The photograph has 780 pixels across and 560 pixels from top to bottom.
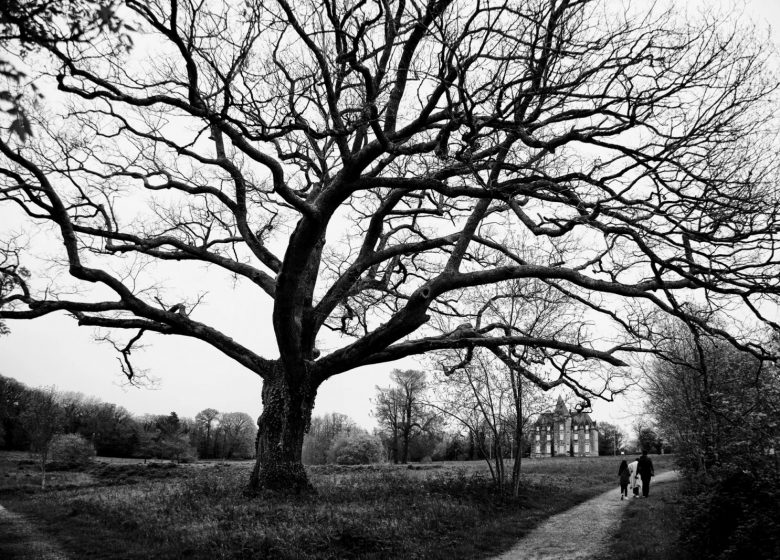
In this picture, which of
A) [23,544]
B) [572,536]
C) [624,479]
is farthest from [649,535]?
[23,544]

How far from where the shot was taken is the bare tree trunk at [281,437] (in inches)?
527

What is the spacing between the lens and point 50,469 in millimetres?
39094

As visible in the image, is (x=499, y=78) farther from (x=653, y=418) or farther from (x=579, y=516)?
(x=653, y=418)

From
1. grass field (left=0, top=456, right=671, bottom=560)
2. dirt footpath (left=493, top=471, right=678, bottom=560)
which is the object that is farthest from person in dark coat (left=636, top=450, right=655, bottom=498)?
grass field (left=0, top=456, right=671, bottom=560)

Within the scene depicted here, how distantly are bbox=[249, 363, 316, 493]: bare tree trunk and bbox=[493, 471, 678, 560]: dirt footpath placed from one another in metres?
6.11

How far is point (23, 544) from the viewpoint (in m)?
10.4

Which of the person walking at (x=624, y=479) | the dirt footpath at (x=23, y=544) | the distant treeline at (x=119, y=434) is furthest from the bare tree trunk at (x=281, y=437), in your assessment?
the distant treeline at (x=119, y=434)

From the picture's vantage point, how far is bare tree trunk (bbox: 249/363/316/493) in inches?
527

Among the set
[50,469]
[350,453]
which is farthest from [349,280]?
[350,453]

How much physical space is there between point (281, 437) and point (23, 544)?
234 inches

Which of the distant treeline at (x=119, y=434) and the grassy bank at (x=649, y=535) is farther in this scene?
the distant treeline at (x=119, y=434)

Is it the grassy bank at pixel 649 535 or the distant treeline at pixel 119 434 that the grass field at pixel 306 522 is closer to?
the grassy bank at pixel 649 535

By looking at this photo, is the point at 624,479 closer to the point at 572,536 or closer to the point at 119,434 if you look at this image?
the point at 572,536

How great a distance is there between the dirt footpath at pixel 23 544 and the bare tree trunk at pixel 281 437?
15.7 feet
